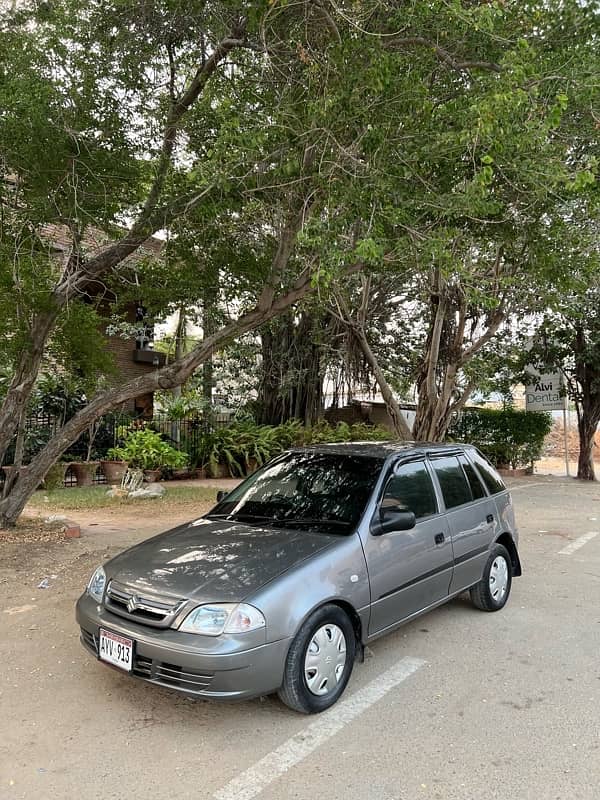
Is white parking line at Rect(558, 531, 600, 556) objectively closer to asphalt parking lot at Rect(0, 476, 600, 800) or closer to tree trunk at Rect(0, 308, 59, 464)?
asphalt parking lot at Rect(0, 476, 600, 800)

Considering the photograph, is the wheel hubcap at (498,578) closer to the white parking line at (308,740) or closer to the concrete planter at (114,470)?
the white parking line at (308,740)

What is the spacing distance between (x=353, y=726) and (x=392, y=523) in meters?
1.22

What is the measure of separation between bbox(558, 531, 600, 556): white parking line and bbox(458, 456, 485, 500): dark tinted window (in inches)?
131

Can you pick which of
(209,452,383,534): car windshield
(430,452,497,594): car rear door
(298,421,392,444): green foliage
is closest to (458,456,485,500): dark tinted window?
(430,452,497,594): car rear door

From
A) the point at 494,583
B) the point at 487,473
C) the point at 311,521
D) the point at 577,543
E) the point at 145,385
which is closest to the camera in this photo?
the point at 311,521

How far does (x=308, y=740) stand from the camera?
127 inches

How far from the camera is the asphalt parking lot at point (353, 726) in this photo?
288 centimetres

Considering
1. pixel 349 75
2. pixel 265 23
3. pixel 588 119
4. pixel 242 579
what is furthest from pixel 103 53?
pixel 242 579

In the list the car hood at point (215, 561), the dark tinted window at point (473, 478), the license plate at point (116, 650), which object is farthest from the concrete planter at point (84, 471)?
the license plate at point (116, 650)

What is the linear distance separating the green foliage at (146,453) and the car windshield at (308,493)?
8.87 metres

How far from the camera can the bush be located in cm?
1886

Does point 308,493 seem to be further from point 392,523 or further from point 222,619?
point 222,619

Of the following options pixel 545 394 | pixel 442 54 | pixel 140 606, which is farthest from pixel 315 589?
pixel 545 394

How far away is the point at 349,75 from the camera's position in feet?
18.9
